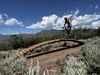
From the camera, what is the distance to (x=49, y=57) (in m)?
8.30

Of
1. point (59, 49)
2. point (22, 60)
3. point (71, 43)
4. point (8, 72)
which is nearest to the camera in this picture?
point (8, 72)

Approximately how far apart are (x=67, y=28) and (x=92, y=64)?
2307cm

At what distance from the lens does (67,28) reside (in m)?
30.3

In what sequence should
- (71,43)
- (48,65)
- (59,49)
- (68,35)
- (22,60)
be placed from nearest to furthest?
(22,60), (48,65), (59,49), (71,43), (68,35)

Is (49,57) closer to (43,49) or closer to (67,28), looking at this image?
(43,49)

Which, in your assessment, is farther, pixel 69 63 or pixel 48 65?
pixel 48 65

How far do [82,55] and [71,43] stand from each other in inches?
46.0

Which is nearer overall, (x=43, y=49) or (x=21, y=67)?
(x=21, y=67)

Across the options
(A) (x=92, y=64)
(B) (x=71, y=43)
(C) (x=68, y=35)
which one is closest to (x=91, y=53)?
(A) (x=92, y=64)

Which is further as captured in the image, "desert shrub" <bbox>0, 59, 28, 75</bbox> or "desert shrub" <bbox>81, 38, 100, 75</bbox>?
"desert shrub" <bbox>81, 38, 100, 75</bbox>

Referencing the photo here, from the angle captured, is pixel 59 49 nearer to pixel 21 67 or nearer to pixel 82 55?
pixel 82 55

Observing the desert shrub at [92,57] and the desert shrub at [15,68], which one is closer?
the desert shrub at [15,68]

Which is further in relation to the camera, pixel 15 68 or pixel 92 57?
pixel 92 57

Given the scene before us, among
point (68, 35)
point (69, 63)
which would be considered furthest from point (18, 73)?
point (68, 35)
